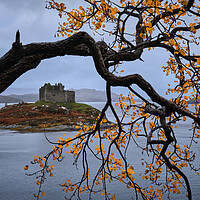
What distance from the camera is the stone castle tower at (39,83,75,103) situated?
8106cm

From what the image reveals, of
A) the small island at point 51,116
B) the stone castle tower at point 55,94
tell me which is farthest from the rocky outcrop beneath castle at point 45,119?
the stone castle tower at point 55,94

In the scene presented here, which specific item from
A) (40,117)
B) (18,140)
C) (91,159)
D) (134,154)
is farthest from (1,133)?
(134,154)

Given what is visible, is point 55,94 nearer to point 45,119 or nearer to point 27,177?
point 45,119

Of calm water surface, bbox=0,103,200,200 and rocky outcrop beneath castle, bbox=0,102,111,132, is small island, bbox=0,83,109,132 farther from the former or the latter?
calm water surface, bbox=0,103,200,200

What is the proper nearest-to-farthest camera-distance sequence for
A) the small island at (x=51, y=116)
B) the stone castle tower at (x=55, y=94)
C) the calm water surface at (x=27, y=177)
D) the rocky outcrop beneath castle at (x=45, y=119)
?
the calm water surface at (x=27, y=177)
the rocky outcrop beneath castle at (x=45, y=119)
the small island at (x=51, y=116)
the stone castle tower at (x=55, y=94)

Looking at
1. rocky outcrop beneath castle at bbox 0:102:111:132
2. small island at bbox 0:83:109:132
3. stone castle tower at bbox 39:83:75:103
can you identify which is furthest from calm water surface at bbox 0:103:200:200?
stone castle tower at bbox 39:83:75:103

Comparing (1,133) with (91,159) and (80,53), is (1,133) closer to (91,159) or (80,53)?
(91,159)

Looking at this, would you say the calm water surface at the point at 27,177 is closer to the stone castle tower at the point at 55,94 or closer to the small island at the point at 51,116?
the small island at the point at 51,116

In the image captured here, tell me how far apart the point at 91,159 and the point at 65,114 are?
108ft

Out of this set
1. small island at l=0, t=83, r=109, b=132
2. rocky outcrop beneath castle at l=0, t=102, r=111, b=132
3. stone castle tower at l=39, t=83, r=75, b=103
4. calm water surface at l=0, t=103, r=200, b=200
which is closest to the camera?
calm water surface at l=0, t=103, r=200, b=200

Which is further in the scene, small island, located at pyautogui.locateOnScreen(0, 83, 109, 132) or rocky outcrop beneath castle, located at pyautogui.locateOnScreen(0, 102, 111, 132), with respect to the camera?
small island, located at pyautogui.locateOnScreen(0, 83, 109, 132)

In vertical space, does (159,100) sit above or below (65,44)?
below

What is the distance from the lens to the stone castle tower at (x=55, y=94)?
3191 inches

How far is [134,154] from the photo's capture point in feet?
108
